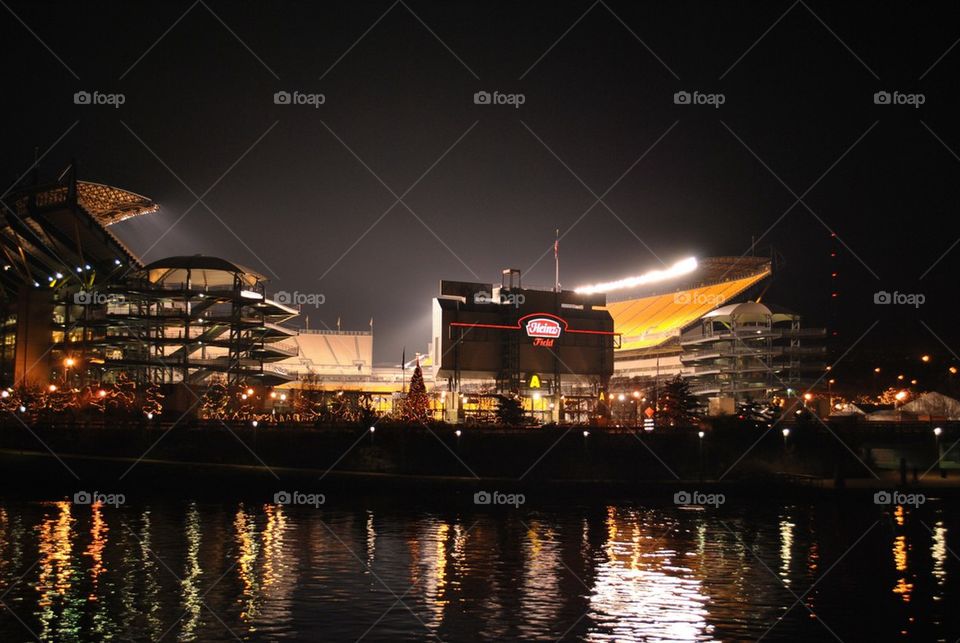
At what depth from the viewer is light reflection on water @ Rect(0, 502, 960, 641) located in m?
31.6

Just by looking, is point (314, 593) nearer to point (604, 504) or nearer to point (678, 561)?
point (678, 561)

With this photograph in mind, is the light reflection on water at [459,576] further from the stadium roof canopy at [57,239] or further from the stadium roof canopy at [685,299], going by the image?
the stadium roof canopy at [685,299]

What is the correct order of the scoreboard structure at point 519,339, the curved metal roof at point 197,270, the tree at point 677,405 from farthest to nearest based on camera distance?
1. the curved metal roof at point 197,270
2. the scoreboard structure at point 519,339
3. the tree at point 677,405

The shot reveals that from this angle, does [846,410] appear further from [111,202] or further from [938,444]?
[111,202]

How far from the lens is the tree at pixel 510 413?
311 feet

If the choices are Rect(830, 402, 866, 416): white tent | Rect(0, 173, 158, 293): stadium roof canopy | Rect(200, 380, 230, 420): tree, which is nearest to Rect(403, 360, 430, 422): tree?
Rect(200, 380, 230, 420): tree

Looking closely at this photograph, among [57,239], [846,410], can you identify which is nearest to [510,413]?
[846,410]

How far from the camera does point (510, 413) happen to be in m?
95.9

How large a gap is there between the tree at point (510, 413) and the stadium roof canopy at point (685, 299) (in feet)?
215

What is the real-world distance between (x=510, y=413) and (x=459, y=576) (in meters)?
55.7

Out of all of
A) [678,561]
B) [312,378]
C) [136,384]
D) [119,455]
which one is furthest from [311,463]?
[312,378]

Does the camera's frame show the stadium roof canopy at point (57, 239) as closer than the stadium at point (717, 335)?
Yes

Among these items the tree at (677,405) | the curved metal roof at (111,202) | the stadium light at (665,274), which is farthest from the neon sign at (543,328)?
the stadium light at (665,274)

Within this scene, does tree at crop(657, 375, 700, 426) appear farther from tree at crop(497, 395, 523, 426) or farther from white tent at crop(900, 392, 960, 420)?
white tent at crop(900, 392, 960, 420)
